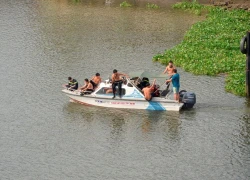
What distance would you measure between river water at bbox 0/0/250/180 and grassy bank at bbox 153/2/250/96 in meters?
0.80

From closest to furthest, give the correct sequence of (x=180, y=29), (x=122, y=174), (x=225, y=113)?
1. (x=122, y=174)
2. (x=225, y=113)
3. (x=180, y=29)

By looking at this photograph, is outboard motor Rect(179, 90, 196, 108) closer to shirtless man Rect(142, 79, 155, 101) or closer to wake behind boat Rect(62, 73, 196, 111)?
wake behind boat Rect(62, 73, 196, 111)

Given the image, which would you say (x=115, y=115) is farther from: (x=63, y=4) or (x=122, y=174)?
(x=63, y=4)

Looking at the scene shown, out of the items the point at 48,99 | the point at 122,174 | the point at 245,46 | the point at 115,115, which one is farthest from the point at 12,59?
the point at 122,174

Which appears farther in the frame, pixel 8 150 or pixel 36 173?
pixel 8 150

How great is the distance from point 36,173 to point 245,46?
13.3 m

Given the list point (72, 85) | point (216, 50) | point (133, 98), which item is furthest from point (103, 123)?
point (216, 50)

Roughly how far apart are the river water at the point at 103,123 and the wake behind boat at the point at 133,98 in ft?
1.13

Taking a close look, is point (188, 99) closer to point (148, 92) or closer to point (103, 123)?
point (148, 92)

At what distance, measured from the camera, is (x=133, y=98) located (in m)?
34.1

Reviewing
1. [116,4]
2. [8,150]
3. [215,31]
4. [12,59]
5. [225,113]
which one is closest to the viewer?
[8,150]

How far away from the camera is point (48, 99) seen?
36.4 metres

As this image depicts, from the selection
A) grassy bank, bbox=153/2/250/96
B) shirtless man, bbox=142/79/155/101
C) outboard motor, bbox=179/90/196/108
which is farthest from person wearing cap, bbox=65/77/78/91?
grassy bank, bbox=153/2/250/96

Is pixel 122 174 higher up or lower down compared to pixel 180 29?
lower down
